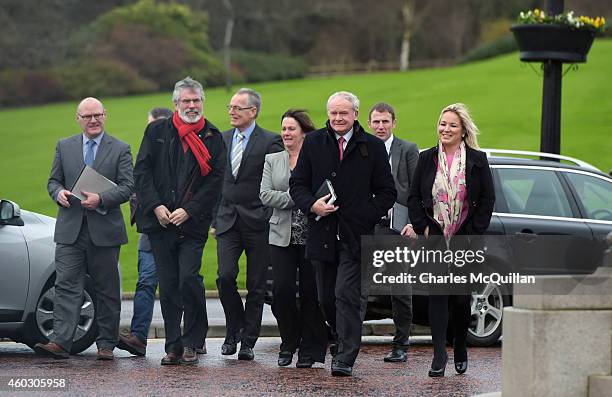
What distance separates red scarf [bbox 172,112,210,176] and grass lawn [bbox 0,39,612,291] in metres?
15.7

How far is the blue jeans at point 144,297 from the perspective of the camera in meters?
12.0

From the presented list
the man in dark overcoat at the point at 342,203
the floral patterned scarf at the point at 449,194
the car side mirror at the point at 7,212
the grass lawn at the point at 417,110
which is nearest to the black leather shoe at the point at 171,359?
the man in dark overcoat at the point at 342,203

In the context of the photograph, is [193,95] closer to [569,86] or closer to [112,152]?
[112,152]

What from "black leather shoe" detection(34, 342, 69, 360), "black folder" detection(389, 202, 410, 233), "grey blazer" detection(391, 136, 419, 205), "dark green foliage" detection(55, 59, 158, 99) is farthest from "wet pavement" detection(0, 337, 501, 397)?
"dark green foliage" detection(55, 59, 158, 99)

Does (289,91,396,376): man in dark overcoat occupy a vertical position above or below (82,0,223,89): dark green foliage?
below

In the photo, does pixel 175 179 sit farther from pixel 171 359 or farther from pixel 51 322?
pixel 51 322

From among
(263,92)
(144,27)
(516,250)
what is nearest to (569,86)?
(263,92)

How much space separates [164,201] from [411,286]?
7.28 ft

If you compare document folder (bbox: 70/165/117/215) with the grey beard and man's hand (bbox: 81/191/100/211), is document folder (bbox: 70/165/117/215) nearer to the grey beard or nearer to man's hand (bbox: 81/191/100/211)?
man's hand (bbox: 81/191/100/211)

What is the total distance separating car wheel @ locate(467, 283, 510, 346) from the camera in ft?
41.2

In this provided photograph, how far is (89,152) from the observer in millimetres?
11578

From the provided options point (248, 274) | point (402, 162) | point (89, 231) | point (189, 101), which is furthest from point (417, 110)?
point (89, 231)

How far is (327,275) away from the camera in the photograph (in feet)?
34.5

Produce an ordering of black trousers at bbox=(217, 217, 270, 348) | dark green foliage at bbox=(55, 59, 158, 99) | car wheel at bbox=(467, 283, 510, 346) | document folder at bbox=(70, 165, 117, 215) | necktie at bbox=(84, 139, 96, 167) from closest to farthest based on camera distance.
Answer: document folder at bbox=(70, 165, 117, 215) → necktie at bbox=(84, 139, 96, 167) → black trousers at bbox=(217, 217, 270, 348) → car wheel at bbox=(467, 283, 510, 346) → dark green foliage at bbox=(55, 59, 158, 99)
